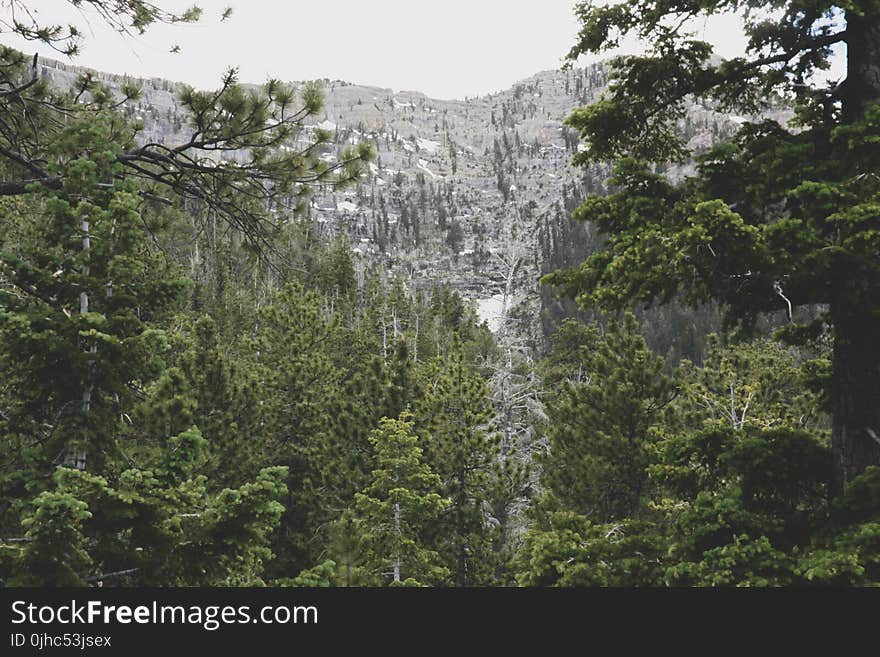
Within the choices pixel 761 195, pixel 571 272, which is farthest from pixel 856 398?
pixel 571 272

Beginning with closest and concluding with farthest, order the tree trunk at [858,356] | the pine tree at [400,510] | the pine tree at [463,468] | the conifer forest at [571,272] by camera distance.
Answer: the conifer forest at [571,272], the tree trunk at [858,356], the pine tree at [400,510], the pine tree at [463,468]

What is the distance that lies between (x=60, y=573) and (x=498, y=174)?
671 feet

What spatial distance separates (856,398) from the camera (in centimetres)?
458

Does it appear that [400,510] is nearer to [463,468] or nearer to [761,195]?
[463,468]

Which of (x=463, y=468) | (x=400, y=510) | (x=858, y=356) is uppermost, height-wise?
(x=858, y=356)

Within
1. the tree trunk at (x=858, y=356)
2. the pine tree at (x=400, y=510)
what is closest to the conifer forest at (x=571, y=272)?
the tree trunk at (x=858, y=356)

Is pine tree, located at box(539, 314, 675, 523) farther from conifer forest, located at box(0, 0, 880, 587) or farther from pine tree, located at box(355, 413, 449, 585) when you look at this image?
conifer forest, located at box(0, 0, 880, 587)

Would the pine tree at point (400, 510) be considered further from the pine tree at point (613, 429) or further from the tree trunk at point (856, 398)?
the tree trunk at point (856, 398)

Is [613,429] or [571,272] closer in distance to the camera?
[571,272]

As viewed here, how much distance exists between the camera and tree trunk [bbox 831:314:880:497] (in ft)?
14.8

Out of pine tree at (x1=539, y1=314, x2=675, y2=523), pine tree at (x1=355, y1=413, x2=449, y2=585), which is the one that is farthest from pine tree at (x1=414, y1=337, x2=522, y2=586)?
pine tree at (x1=539, y1=314, x2=675, y2=523)

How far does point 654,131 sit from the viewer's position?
5.87 meters

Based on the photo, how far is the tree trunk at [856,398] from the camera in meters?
4.51

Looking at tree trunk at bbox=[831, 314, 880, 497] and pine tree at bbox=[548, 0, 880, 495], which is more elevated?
pine tree at bbox=[548, 0, 880, 495]
